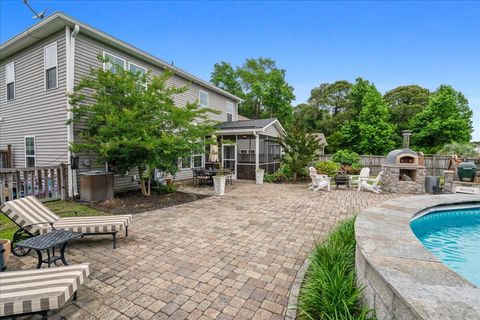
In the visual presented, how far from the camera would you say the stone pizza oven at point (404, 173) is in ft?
33.2

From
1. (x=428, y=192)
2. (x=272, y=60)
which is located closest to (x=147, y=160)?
(x=428, y=192)

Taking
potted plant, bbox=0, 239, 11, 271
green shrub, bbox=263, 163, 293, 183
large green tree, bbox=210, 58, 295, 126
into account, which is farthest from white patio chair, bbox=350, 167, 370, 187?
large green tree, bbox=210, 58, 295, 126

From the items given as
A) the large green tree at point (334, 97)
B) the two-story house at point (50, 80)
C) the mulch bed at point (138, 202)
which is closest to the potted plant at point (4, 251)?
the mulch bed at point (138, 202)

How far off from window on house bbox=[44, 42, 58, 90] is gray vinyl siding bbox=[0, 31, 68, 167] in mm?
213

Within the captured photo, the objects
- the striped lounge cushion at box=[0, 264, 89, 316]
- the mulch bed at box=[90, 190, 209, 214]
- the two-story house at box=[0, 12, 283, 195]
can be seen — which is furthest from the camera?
the two-story house at box=[0, 12, 283, 195]

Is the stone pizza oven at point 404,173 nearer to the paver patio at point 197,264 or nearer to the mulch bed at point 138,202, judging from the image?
the paver patio at point 197,264

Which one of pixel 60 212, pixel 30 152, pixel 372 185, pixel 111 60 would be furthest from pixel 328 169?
pixel 30 152

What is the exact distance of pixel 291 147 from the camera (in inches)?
532

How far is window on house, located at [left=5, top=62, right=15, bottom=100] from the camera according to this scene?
10164 mm

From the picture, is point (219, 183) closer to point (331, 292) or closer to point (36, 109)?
point (331, 292)

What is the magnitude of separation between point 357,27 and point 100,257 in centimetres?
1573

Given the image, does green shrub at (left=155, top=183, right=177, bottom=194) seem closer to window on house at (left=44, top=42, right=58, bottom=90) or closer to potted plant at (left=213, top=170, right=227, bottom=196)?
potted plant at (left=213, top=170, right=227, bottom=196)

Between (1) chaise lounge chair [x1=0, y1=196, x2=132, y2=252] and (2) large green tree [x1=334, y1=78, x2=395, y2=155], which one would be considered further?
(2) large green tree [x1=334, y1=78, x2=395, y2=155]

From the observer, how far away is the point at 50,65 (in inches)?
335
